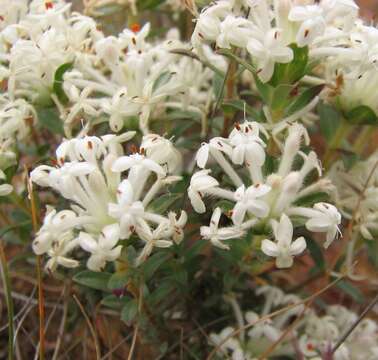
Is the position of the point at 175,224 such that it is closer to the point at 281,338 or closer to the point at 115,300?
the point at 115,300

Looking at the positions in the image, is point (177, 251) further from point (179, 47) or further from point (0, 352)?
point (0, 352)

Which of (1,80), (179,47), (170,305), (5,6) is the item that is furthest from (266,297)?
(5,6)

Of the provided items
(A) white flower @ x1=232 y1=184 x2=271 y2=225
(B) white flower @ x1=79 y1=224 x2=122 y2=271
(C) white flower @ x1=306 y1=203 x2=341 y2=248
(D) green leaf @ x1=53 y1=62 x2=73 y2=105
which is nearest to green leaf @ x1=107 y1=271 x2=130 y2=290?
(B) white flower @ x1=79 y1=224 x2=122 y2=271

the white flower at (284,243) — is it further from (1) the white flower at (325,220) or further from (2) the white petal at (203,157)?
(2) the white petal at (203,157)

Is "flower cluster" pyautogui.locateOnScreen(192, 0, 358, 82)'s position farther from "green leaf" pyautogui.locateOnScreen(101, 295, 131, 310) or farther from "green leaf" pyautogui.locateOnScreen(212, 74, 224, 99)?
"green leaf" pyautogui.locateOnScreen(101, 295, 131, 310)

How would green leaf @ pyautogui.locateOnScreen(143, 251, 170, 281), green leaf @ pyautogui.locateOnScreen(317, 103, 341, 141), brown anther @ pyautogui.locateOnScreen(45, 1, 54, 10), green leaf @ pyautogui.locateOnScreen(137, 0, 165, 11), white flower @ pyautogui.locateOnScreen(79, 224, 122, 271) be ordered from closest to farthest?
white flower @ pyautogui.locateOnScreen(79, 224, 122, 271) < green leaf @ pyautogui.locateOnScreen(143, 251, 170, 281) < brown anther @ pyautogui.locateOnScreen(45, 1, 54, 10) < green leaf @ pyautogui.locateOnScreen(317, 103, 341, 141) < green leaf @ pyautogui.locateOnScreen(137, 0, 165, 11)
